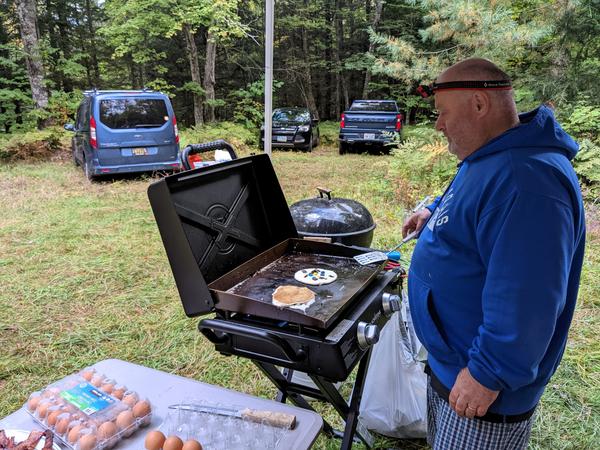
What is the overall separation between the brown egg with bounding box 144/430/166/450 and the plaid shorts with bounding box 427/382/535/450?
83 centimetres

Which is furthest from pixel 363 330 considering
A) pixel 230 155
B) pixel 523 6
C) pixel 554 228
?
pixel 523 6

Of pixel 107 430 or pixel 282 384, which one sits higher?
pixel 107 430

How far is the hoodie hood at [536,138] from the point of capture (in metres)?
1.05

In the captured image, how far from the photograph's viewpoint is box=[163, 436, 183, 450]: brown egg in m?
1.08

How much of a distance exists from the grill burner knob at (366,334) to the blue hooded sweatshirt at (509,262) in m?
0.15

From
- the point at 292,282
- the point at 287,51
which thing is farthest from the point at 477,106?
the point at 287,51

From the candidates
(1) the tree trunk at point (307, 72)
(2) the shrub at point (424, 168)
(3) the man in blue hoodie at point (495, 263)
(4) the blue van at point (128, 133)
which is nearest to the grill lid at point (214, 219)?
(3) the man in blue hoodie at point (495, 263)

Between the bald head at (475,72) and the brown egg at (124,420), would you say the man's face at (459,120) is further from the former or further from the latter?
the brown egg at (124,420)

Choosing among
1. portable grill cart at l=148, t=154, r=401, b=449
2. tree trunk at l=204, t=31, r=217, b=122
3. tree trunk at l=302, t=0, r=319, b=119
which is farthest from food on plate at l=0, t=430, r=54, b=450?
tree trunk at l=302, t=0, r=319, b=119

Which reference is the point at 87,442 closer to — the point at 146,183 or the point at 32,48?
the point at 146,183

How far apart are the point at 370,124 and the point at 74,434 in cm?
1015

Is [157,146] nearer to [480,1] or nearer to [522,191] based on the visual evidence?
[480,1]

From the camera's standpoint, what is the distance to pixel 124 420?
3.82 ft

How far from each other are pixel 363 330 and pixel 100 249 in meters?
3.97
